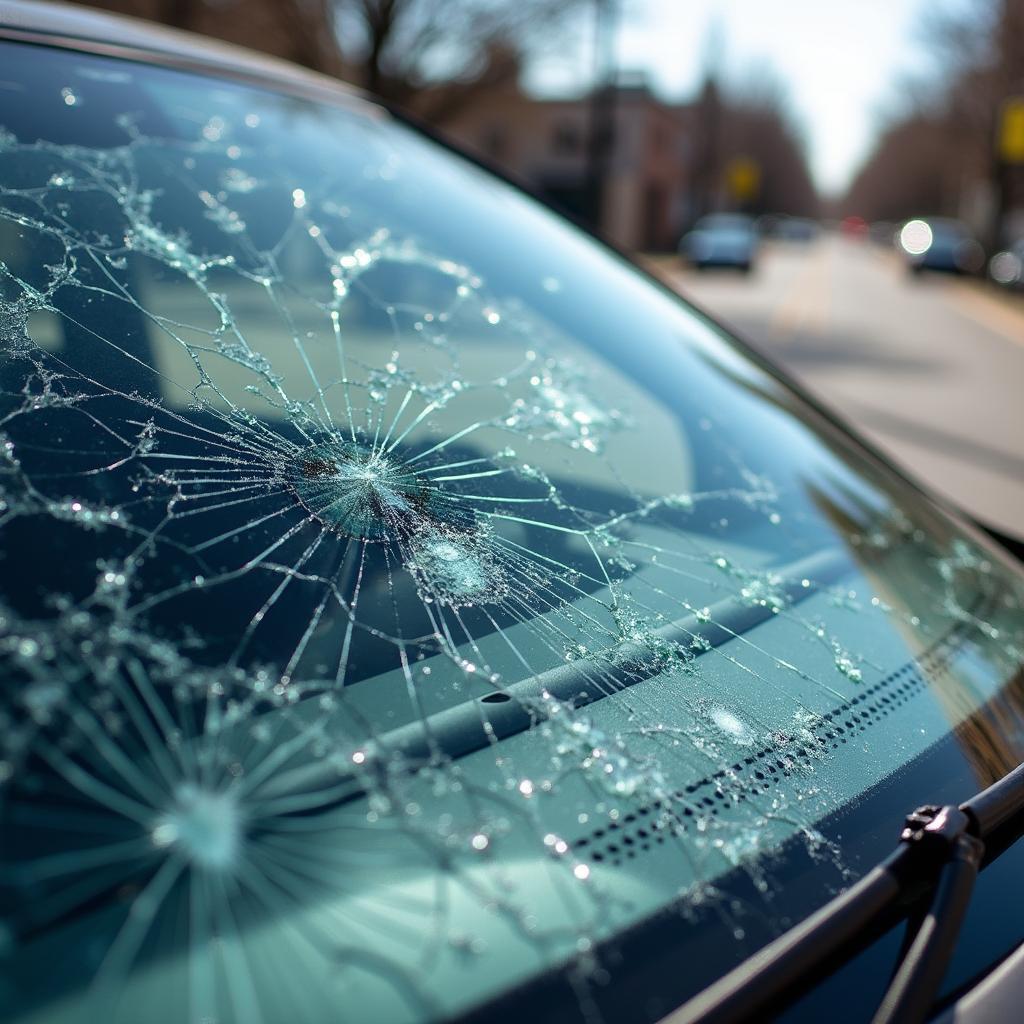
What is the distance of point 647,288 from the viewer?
7.00ft

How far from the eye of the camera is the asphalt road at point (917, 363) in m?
7.04

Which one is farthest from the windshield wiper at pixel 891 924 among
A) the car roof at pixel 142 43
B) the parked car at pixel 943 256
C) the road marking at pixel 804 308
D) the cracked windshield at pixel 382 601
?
the parked car at pixel 943 256

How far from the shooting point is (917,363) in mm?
13109

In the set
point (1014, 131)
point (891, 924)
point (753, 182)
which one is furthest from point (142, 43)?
point (753, 182)

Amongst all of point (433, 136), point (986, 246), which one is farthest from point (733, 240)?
point (433, 136)

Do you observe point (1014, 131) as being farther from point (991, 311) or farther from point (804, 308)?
point (804, 308)

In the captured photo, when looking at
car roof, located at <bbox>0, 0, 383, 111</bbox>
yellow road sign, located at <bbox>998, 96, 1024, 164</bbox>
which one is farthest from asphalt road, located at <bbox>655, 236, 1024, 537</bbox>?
yellow road sign, located at <bbox>998, 96, 1024, 164</bbox>

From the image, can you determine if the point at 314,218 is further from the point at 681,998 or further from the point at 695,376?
the point at 681,998

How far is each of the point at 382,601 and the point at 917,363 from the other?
13.2m

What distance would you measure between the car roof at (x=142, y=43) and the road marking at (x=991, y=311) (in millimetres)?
16163

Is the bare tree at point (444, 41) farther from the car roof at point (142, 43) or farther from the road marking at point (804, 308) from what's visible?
the car roof at point (142, 43)

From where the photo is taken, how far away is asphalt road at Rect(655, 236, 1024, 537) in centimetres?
704

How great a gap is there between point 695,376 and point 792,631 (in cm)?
69

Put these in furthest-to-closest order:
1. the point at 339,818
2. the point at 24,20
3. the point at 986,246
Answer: the point at 986,246 → the point at 24,20 → the point at 339,818
